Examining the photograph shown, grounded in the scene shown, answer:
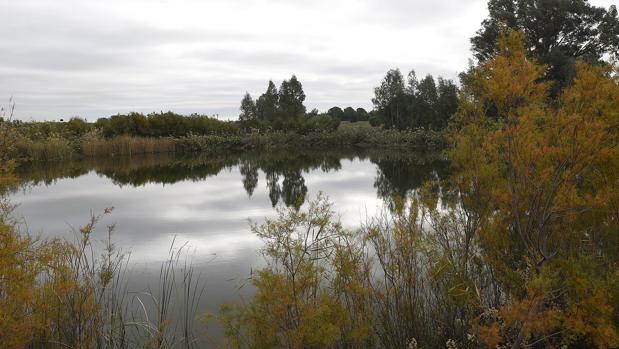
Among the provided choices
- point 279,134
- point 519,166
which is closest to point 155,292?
point 519,166

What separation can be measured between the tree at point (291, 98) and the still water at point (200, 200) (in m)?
20.0

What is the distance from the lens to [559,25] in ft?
93.9

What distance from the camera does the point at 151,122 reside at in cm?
3209

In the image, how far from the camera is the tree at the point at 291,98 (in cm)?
4334

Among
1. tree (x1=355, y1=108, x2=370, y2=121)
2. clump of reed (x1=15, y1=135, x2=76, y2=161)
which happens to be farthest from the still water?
tree (x1=355, y1=108, x2=370, y2=121)

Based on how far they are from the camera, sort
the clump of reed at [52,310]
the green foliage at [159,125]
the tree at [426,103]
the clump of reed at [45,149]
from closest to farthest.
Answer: the clump of reed at [52,310], the clump of reed at [45,149], the green foliage at [159,125], the tree at [426,103]

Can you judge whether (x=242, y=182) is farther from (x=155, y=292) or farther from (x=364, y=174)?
(x=155, y=292)

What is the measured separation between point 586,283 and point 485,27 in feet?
101

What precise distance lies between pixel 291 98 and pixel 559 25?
23.4m

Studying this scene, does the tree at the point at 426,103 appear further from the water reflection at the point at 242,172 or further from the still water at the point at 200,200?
the still water at the point at 200,200

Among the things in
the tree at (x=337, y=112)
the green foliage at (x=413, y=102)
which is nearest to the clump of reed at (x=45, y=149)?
the green foliage at (x=413, y=102)

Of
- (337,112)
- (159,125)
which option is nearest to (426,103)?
(159,125)

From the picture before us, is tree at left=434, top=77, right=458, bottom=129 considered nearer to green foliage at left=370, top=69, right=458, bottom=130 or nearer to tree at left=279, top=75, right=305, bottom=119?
green foliage at left=370, top=69, right=458, bottom=130

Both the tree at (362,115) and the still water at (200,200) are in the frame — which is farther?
the tree at (362,115)
